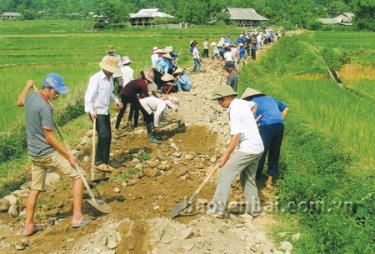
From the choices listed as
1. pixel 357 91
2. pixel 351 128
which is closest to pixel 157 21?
pixel 357 91

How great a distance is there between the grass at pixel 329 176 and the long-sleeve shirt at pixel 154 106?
8.88 ft

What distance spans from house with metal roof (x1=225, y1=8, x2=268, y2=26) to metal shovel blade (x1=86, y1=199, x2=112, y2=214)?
7107 cm

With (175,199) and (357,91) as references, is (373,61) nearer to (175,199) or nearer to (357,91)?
(357,91)

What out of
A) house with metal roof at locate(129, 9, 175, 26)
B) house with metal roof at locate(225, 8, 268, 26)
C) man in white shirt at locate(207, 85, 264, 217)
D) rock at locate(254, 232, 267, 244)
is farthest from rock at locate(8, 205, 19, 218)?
house with metal roof at locate(225, 8, 268, 26)

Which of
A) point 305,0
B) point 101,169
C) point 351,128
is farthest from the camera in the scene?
point 305,0

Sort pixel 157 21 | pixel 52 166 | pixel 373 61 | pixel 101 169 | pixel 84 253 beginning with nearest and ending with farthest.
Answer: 1. pixel 84 253
2. pixel 52 166
3. pixel 101 169
4. pixel 373 61
5. pixel 157 21

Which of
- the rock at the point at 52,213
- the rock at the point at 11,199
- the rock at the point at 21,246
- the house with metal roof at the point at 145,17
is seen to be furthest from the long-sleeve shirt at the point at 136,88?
the house with metal roof at the point at 145,17

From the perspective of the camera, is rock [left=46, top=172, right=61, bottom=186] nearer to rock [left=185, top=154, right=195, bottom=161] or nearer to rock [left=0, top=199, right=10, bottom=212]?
rock [left=0, top=199, right=10, bottom=212]

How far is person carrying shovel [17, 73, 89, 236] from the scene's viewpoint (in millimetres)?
5379

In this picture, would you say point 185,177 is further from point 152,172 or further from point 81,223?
point 81,223

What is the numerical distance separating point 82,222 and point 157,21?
227ft

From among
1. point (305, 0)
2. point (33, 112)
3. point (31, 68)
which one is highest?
point (305, 0)

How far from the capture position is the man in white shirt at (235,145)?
571 centimetres

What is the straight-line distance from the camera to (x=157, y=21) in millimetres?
72312
